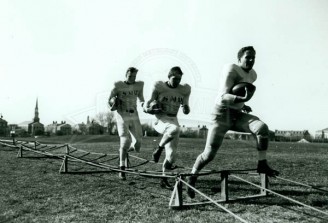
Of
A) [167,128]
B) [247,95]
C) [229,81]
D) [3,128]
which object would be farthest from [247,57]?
[3,128]

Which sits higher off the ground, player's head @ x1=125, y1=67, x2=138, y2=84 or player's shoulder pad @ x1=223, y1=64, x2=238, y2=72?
player's head @ x1=125, y1=67, x2=138, y2=84

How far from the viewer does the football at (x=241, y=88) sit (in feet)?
15.4

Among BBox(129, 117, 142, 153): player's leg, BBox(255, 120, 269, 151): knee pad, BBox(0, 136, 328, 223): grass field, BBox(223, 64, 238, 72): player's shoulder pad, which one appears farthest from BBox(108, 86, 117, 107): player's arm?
BBox(255, 120, 269, 151): knee pad

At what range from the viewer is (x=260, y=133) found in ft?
15.5

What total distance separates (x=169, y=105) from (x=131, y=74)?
153 cm

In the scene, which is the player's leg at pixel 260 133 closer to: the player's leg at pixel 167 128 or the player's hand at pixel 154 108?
the player's leg at pixel 167 128

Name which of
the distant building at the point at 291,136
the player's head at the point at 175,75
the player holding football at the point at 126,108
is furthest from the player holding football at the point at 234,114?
the distant building at the point at 291,136

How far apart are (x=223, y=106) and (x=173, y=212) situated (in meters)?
1.72

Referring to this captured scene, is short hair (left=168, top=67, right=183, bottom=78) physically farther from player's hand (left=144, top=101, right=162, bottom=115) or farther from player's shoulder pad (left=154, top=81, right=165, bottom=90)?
player's hand (left=144, top=101, right=162, bottom=115)

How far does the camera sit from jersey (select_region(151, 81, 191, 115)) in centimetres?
659

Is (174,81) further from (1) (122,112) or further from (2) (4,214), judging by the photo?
(2) (4,214)

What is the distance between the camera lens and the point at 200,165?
17.2 ft

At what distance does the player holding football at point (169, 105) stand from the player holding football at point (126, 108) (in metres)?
1.10

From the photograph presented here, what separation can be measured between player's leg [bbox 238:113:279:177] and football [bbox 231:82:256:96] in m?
0.40
